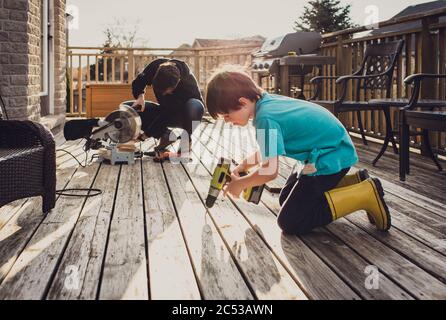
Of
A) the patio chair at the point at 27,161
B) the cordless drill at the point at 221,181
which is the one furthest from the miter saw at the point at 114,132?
the cordless drill at the point at 221,181

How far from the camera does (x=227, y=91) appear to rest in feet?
7.30

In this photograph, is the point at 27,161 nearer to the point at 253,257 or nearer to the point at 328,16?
the point at 253,257

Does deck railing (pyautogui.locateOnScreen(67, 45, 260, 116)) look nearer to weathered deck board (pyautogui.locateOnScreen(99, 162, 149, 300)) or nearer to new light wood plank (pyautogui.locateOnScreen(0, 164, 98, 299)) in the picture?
weathered deck board (pyautogui.locateOnScreen(99, 162, 149, 300))

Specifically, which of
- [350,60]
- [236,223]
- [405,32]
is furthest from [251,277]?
[350,60]

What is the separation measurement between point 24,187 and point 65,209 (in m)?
0.35

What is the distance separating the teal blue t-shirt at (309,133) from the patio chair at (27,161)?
107 cm

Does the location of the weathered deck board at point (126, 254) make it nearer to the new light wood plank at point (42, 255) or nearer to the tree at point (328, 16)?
the new light wood plank at point (42, 255)

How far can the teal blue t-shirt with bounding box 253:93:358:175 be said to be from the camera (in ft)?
7.48

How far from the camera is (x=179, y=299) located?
158 centimetres

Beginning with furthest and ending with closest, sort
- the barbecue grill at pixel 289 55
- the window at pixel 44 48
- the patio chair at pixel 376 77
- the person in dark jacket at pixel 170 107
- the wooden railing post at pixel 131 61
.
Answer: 1. the wooden railing post at pixel 131 61
2. the barbecue grill at pixel 289 55
3. the window at pixel 44 48
4. the person in dark jacket at pixel 170 107
5. the patio chair at pixel 376 77

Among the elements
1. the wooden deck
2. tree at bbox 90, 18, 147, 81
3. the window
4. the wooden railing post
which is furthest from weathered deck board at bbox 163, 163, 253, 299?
tree at bbox 90, 18, 147, 81

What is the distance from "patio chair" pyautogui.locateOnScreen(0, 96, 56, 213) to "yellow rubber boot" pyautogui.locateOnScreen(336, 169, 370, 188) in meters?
1.41

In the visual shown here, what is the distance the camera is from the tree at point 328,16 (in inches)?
1107

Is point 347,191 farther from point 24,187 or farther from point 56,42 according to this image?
point 56,42
